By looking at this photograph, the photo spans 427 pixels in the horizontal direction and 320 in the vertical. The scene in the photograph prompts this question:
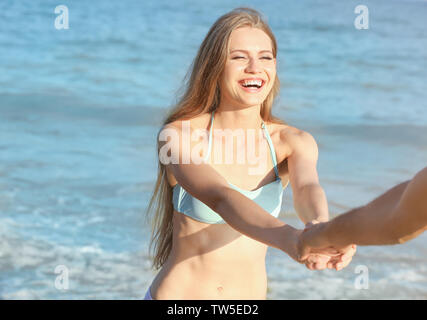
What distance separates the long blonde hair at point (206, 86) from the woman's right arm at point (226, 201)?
14 cm

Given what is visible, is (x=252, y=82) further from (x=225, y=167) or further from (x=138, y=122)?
(x=138, y=122)

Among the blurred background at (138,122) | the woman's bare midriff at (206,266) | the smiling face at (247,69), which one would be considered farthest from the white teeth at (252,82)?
the blurred background at (138,122)

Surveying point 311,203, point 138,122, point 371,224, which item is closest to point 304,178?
point 311,203

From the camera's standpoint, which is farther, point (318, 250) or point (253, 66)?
point (253, 66)

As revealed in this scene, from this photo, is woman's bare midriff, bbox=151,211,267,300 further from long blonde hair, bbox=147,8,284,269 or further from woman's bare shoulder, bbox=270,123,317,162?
woman's bare shoulder, bbox=270,123,317,162

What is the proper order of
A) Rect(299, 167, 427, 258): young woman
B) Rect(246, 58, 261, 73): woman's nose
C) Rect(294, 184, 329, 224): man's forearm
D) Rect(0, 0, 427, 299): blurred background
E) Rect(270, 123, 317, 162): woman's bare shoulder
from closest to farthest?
Rect(299, 167, 427, 258): young woman → Rect(294, 184, 329, 224): man's forearm → Rect(246, 58, 261, 73): woman's nose → Rect(270, 123, 317, 162): woman's bare shoulder → Rect(0, 0, 427, 299): blurred background

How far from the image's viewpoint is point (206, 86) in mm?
2805

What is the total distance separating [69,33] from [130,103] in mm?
5618

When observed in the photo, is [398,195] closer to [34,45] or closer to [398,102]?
[398,102]

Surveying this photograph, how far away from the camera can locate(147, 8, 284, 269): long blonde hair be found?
2.74 m

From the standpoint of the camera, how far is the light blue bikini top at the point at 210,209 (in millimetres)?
2689

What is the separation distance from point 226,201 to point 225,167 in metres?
0.36

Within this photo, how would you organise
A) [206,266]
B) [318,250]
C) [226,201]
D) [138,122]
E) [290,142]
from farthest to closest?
[138,122]
[290,142]
[206,266]
[226,201]
[318,250]

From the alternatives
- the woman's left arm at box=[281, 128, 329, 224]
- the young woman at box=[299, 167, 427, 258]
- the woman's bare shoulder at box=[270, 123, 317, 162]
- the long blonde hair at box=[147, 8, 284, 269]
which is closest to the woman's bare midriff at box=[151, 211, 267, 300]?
the long blonde hair at box=[147, 8, 284, 269]
